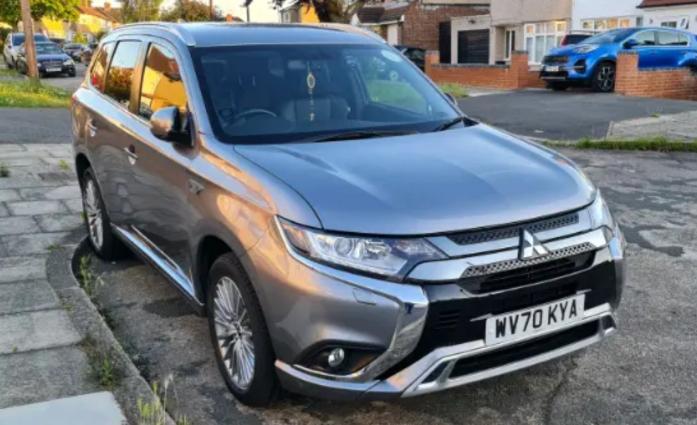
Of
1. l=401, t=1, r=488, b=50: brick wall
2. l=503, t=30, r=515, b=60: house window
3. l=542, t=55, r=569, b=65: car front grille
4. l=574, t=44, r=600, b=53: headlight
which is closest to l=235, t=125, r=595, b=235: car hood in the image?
l=574, t=44, r=600, b=53: headlight

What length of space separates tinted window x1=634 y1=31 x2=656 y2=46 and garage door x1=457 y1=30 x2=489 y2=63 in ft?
50.9

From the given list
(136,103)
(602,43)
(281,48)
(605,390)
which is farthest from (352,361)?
(602,43)

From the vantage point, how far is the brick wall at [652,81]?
18.6 m

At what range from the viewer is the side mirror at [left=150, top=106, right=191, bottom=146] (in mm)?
3711

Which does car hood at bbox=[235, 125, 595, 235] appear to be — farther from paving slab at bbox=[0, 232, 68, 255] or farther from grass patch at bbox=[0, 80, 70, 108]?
grass patch at bbox=[0, 80, 70, 108]

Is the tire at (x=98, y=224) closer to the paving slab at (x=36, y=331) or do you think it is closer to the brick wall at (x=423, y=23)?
the paving slab at (x=36, y=331)

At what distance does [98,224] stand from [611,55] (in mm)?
16965

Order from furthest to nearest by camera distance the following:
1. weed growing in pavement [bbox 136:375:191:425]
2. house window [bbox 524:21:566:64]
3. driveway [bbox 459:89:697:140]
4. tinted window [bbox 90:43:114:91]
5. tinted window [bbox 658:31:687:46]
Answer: house window [bbox 524:21:566:64] → tinted window [bbox 658:31:687:46] → driveway [bbox 459:89:697:140] → tinted window [bbox 90:43:114:91] → weed growing in pavement [bbox 136:375:191:425]

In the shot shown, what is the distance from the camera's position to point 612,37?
19625 mm

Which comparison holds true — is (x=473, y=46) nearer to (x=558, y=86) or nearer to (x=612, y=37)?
(x=558, y=86)

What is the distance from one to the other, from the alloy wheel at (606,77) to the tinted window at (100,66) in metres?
16.4

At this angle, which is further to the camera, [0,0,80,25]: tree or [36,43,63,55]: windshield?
[0,0,80,25]: tree

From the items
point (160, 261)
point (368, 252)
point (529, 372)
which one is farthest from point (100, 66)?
point (529, 372)

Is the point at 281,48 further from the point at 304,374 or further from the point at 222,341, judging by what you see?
the point at 304,374
